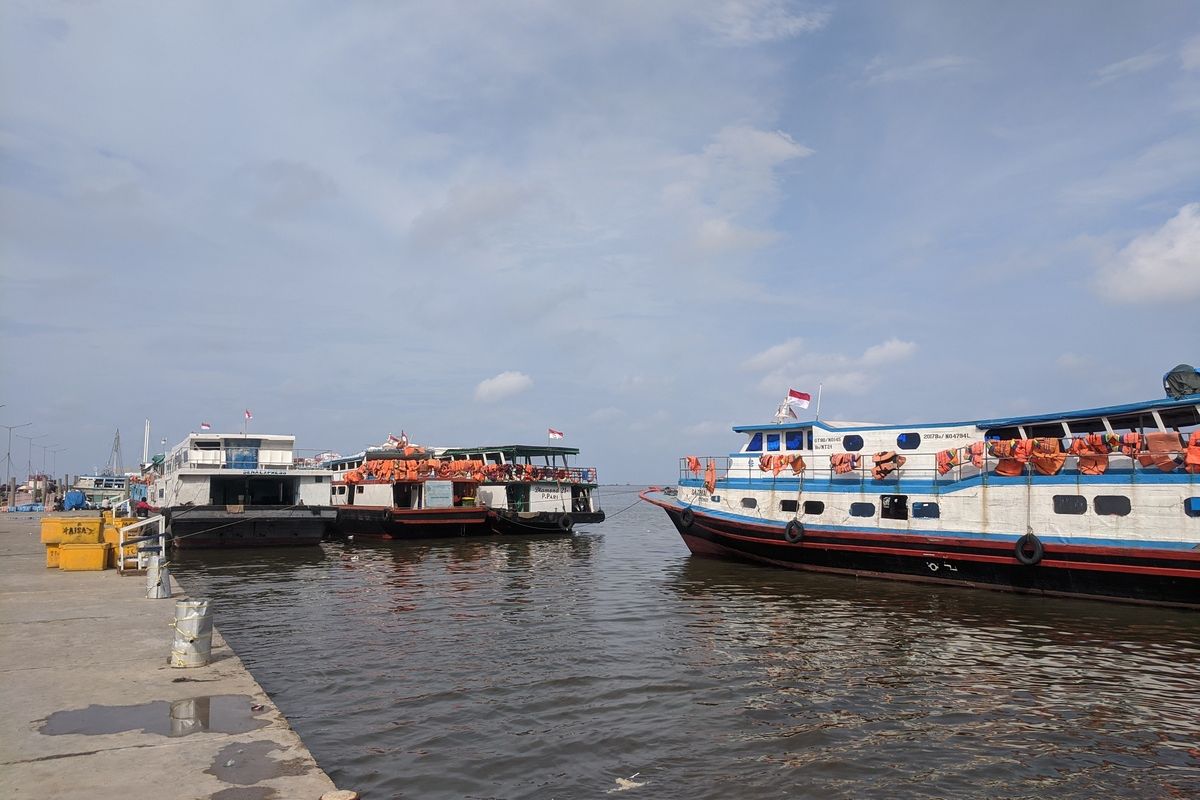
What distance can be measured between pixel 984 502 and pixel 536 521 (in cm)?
2546

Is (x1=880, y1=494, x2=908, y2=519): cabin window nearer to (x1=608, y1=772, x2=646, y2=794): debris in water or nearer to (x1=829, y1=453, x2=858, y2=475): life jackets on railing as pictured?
(x1=829, y1=453, x2=858, y2=475): life jackets on railing

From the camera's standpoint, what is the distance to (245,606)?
20.2m

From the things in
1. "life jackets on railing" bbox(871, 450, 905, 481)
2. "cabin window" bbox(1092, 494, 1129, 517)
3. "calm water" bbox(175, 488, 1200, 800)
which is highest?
"life jackets on railing" bbox(871, 450, 905, 481)

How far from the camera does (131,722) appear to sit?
8.00m

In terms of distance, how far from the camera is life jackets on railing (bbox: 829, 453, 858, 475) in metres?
26.5

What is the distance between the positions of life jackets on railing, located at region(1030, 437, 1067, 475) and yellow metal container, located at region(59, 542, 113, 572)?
86.1 ft

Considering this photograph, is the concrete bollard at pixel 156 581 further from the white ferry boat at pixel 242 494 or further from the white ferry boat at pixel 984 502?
the white ferry boat at pixel 984 502

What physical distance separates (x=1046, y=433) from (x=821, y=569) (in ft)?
27.9

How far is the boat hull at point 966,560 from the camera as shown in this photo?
2005 centimetres

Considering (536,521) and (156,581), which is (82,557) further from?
(536,521)

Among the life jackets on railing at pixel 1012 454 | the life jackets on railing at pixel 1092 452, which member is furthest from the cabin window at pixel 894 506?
the life jackets on railing at pixel 1092 452

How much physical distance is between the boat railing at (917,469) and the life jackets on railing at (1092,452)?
17 centimetres

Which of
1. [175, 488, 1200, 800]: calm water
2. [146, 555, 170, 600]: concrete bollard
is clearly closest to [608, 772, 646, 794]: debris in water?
[175, 488, 1200, 800]: calm water

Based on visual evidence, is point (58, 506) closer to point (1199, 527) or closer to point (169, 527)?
point (169, 527)
